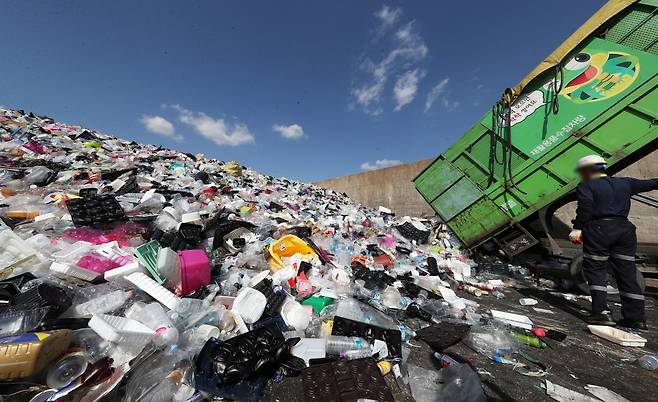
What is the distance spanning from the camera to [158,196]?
3.50 meters

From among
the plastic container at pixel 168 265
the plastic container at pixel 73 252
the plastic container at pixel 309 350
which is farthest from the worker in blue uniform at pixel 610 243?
the plastic container at pixel 73 252

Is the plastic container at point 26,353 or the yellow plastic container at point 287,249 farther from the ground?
the yellow plastic container at point 287,249

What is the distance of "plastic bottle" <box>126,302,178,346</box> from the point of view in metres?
1.37

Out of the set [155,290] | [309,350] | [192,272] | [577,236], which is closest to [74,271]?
[155,290]

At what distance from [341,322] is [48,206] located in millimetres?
3586

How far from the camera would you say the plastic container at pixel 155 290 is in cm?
164

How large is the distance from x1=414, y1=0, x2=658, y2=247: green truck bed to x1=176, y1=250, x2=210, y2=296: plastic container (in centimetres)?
393

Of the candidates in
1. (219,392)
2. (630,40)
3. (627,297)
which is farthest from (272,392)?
(630,40)

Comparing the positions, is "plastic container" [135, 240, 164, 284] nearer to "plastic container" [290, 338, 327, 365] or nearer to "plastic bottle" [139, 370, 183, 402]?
"plastic bottle" [139, 370, 183, 402]

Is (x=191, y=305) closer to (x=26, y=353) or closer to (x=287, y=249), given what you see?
(x=26, y=353)

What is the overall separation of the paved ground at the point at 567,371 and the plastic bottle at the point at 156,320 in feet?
2.02

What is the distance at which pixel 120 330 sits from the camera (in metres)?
1.28

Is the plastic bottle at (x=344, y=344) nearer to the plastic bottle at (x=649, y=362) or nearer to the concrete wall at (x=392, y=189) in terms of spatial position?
the plastic bottle at (x=649, y=362)

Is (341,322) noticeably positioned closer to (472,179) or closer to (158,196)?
(158,196)
